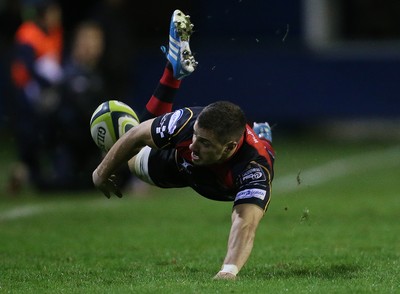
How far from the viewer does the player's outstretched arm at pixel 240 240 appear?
8.84 meters

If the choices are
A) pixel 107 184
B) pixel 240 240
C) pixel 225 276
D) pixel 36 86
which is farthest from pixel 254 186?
pixel 36 86

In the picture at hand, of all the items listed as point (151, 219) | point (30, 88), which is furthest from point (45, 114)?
point (151, 219)

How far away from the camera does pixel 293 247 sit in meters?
11.5

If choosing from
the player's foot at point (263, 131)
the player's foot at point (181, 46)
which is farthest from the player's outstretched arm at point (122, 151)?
the player's foot at point (263, 131)

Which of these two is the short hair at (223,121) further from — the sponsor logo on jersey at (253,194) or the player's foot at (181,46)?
the player's foot at (181,46)

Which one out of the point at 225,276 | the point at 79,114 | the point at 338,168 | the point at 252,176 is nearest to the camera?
the point at 225,276

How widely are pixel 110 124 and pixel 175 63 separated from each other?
0.89 metres

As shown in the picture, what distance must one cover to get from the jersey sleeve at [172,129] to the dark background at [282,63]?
43.6ft

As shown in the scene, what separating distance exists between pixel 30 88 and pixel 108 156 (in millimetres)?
7834

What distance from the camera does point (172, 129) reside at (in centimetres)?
945

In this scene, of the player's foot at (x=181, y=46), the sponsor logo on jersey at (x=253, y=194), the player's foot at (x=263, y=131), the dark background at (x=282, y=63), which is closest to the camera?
the sponsor logo on jersey at (x=253, y=194)

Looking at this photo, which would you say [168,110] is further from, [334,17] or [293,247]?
[334,17]

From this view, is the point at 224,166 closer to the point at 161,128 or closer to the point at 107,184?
the point at 161,128

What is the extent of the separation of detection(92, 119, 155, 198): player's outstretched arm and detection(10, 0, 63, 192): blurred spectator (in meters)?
7.23
